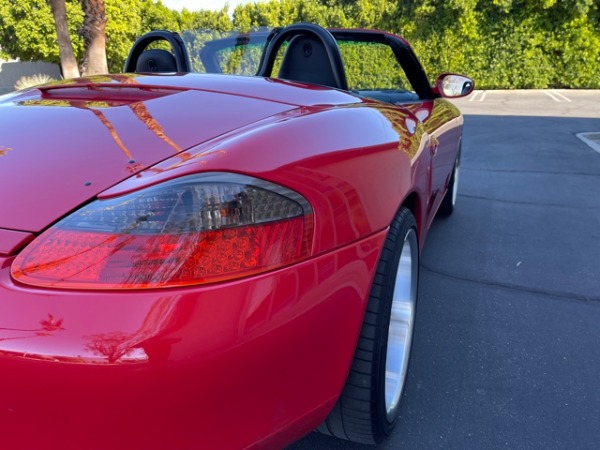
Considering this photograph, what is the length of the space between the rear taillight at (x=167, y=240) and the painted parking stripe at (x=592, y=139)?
8.40m

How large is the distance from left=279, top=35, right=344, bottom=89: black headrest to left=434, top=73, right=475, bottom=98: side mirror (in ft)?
4.82

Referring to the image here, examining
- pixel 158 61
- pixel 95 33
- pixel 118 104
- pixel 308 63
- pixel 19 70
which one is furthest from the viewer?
pixel 19 70

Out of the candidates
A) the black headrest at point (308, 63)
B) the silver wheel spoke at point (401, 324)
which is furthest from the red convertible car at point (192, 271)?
the black headrest at point (308, 63)

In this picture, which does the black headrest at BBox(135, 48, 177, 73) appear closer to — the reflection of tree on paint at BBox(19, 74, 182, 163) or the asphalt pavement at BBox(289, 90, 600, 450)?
the reflection of tree on paint at BBox(19, 74, 182, 163)

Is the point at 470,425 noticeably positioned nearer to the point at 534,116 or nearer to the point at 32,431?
the point at 32,431

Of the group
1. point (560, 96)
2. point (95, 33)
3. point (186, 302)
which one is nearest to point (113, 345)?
point (186, 302)

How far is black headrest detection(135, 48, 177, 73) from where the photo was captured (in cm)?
303

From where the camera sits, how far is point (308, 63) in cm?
261

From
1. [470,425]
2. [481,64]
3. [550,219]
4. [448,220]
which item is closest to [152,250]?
[470,425]

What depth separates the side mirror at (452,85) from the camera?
12.4ft

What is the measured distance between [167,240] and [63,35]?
13663 millimetres

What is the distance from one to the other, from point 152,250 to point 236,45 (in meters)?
2.27

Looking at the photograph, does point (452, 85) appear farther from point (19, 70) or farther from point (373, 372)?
point (19, 70)

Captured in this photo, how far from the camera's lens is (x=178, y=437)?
106cm
